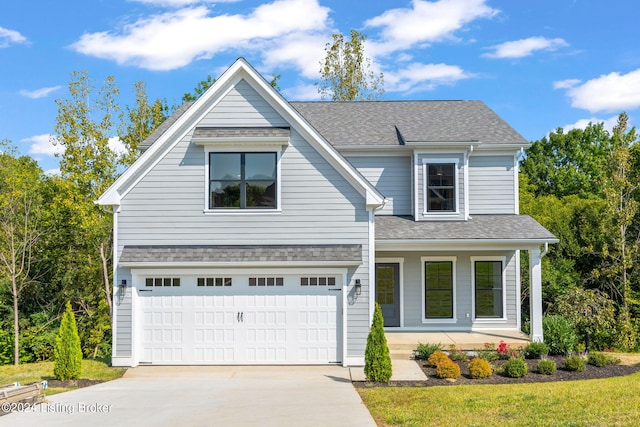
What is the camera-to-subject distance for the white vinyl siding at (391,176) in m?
18.1

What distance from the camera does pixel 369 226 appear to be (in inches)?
560

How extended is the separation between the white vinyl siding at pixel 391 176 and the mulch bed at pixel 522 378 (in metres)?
5.56

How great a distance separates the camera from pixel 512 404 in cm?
950

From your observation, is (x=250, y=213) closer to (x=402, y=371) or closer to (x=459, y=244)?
(x=402, y=371)

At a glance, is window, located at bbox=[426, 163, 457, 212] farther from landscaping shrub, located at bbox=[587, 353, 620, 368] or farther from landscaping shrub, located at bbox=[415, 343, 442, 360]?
landscaping shrub, located at bbox=[587, 353, 620, 368]

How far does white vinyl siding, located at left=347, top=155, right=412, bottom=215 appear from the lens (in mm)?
18062

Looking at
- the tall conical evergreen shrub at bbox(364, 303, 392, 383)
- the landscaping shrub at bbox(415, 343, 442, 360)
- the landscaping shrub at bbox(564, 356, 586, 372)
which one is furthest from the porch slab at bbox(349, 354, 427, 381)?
the landscaping shrub at bbox(564, 356, 586, 372)

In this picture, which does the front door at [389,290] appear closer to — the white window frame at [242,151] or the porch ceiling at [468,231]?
the porch ceiling at [468,231]

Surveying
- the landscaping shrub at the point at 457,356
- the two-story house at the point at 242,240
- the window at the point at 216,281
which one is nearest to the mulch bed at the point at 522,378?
the landscaping shrub at the point at 457,356

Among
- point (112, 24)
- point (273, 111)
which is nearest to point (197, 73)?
point (112, 24)

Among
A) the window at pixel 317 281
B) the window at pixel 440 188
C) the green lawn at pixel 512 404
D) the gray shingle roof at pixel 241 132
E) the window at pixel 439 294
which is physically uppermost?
the gray shingle roof at pixel 241 132

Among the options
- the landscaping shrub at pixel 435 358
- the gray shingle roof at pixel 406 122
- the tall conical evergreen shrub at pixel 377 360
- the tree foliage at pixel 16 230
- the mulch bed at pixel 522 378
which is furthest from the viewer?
the tree foliage at pixel 16 230

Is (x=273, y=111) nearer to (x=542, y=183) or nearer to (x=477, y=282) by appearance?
(x=477, y=282)

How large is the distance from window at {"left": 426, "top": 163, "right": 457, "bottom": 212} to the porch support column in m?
2.87
